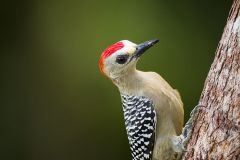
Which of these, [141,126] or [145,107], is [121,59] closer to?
[145,107]

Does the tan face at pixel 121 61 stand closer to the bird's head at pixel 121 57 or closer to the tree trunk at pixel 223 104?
the bird's head at pixel 121 57

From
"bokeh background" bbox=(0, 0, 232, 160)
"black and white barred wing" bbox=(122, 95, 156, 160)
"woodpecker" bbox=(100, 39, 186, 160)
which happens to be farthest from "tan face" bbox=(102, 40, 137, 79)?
"bokeh background" bbox=(0, 0, 232, 160)

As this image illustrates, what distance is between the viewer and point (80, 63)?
6703 mm

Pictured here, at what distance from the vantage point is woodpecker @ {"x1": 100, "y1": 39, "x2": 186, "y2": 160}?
4082mm

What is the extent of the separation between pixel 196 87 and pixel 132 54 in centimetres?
241

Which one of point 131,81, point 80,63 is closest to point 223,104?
point 131,81

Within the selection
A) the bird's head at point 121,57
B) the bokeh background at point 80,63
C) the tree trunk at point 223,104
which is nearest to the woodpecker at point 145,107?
the bird's head at point 121,57

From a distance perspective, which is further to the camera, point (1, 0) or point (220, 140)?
point (1, 0)

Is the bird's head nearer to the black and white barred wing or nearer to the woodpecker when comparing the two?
the woodpecker

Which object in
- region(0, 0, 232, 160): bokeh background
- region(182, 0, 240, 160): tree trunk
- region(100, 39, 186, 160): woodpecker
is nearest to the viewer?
region(182, 0, 240, 160): tree trunk

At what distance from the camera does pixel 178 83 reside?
21.2 ft

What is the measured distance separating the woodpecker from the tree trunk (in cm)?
54

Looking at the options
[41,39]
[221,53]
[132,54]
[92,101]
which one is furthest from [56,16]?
[221,53]

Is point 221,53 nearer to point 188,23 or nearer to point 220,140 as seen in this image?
point 220,140
